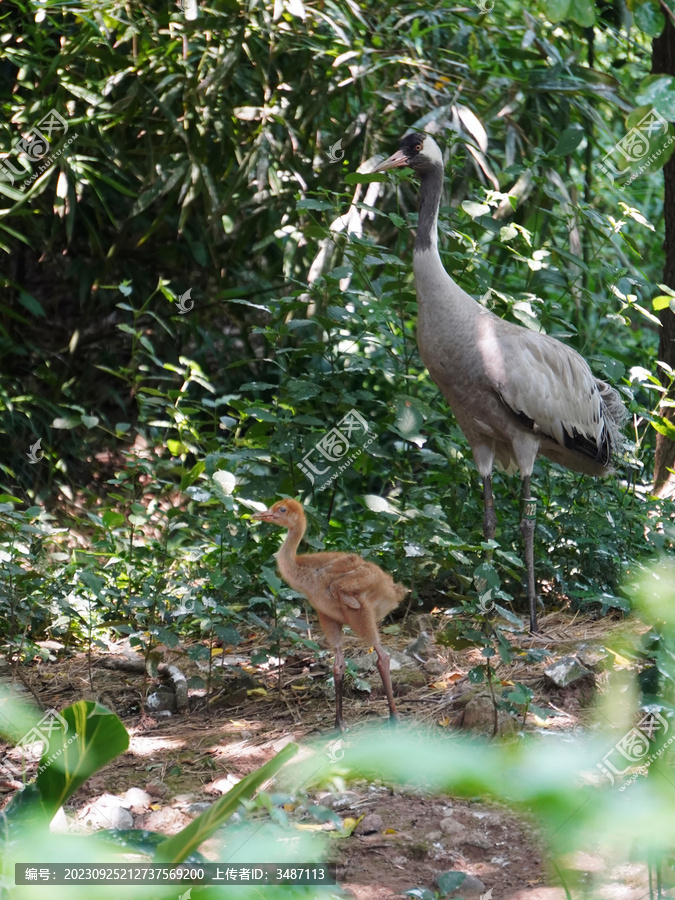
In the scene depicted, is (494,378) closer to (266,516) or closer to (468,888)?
(266,516)

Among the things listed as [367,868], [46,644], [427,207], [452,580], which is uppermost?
[427,207]

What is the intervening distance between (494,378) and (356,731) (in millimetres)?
1709

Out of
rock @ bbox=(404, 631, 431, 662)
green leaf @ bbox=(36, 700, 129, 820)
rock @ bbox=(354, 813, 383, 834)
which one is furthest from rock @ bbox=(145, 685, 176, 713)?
green leaf @ bbox=(36, 700, 129, 820)

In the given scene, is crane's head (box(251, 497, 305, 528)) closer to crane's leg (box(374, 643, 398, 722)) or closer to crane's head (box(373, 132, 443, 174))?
crane's leg (box(374, 643, 398, 722))

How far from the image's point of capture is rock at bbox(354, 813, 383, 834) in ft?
8.27

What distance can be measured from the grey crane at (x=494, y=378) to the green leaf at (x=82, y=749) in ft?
10.2

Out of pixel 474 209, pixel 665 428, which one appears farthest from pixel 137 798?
pixel 474 209

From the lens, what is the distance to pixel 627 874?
2154mm

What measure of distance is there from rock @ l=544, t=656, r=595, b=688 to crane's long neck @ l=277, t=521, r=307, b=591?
0.94 meters

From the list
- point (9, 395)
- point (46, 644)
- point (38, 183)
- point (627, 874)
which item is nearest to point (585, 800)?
point (627, 874)

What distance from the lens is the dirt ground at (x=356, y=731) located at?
2.32 meters

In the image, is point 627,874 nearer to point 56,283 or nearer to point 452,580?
point 452,580

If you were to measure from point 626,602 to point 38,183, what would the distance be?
165 inches

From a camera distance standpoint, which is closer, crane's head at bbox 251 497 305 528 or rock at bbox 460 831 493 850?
rock at bbox 460 831 493 850
